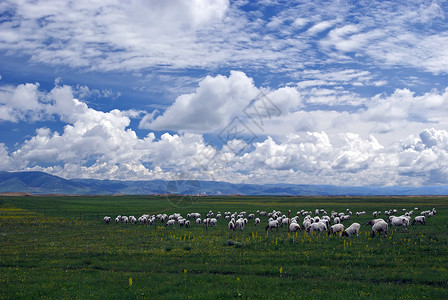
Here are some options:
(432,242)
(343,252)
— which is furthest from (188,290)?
(432,242)

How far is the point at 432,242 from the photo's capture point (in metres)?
26.0

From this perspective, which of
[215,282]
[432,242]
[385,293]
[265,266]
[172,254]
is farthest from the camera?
[432,242]

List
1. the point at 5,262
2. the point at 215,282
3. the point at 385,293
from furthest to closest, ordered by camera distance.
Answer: the point at 5,262 → the point at 215,282 → the point at 385,293

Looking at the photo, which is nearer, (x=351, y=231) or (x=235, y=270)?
(x=235, y=270)

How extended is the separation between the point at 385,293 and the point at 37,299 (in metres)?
16.2

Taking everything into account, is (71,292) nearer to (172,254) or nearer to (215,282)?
(215,282)

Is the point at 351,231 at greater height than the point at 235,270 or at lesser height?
greater

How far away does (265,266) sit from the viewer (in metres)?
19.7

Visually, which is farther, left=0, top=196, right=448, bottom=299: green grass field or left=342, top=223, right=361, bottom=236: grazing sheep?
left=342, top=223, right=361, bottom=236: grazing sheep

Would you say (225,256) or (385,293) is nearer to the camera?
(385,293)

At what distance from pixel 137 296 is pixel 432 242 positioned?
24.3 meters

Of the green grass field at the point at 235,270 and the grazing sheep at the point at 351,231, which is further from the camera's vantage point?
the grazing sheep at the point at 351,231

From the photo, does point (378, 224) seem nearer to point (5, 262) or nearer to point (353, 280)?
point (353, 280)

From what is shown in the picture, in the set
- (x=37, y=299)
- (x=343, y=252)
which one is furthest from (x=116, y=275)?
(x=343, y=252)
